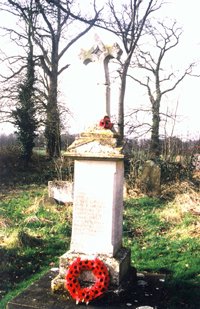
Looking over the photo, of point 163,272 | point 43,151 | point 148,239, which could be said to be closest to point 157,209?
point 148,239

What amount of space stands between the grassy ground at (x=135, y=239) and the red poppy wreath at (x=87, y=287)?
3.11 feet

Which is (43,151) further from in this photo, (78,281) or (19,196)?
(78,281)

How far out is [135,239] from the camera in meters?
9.27

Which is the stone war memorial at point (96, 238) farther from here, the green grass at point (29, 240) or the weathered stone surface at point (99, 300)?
the green grass at point (29, 240)

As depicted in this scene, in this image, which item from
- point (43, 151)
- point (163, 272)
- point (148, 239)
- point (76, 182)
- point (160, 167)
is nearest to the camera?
point (76, 182)

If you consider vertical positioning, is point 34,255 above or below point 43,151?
below

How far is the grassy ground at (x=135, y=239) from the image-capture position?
6.71 metres

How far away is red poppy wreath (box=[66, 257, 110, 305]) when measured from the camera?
540cm

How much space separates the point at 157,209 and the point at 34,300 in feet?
22.8

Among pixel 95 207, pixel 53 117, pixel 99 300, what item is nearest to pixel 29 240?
pixel 95 207

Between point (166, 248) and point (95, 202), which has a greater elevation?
point (95, 202)

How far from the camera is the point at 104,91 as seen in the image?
6.10 m

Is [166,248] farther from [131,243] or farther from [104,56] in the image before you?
[104,56]

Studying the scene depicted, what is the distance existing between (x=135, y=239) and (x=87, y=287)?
12.4 feet
